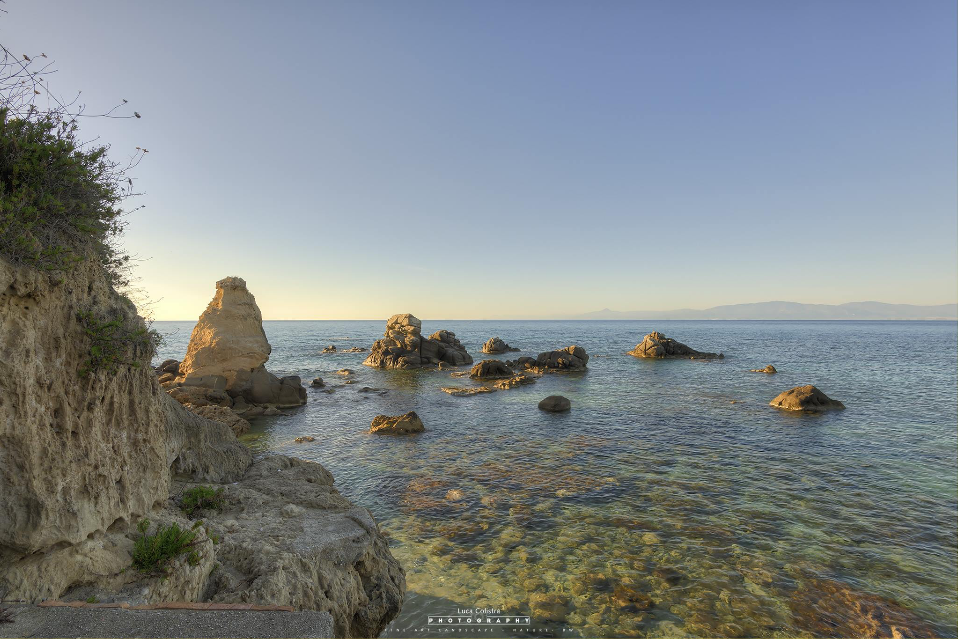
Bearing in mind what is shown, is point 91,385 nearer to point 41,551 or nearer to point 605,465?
point 41,551

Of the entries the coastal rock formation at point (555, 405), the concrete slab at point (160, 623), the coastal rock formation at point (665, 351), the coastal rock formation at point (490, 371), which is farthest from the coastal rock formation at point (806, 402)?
the coastal rock formation at point (665, 351)

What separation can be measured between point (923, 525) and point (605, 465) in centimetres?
1042

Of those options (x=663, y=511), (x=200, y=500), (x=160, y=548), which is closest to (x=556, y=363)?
(x=663, y=511)

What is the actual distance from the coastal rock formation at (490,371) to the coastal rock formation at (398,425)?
21430 mm

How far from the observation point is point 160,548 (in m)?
6.32

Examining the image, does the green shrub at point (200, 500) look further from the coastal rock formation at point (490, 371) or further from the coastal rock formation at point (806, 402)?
the coastal rock formation at point (490, 371)

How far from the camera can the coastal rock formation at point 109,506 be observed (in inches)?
212

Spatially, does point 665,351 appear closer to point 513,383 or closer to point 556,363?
point 556,363

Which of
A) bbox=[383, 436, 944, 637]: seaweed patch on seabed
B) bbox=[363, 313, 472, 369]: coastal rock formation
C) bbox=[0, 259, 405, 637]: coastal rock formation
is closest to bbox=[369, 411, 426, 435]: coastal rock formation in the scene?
bbox=[383, 436, 944, 637]: seaweed patch on seabed

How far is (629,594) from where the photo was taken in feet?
32.9

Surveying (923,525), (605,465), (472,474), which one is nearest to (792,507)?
(923,525)

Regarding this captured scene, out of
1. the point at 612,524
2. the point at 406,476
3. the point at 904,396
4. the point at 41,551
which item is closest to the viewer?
the point at 41,551

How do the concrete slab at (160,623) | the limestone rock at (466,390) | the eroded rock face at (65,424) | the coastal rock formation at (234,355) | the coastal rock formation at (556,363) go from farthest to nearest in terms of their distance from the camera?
the coastal rock formation at (556,363) < the limestone rock at (466,390) < the coastal rock formation at (234,355) < the eroded rock face at (65,424) < the concrete slab at (160,623)

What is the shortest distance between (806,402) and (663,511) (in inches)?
905
